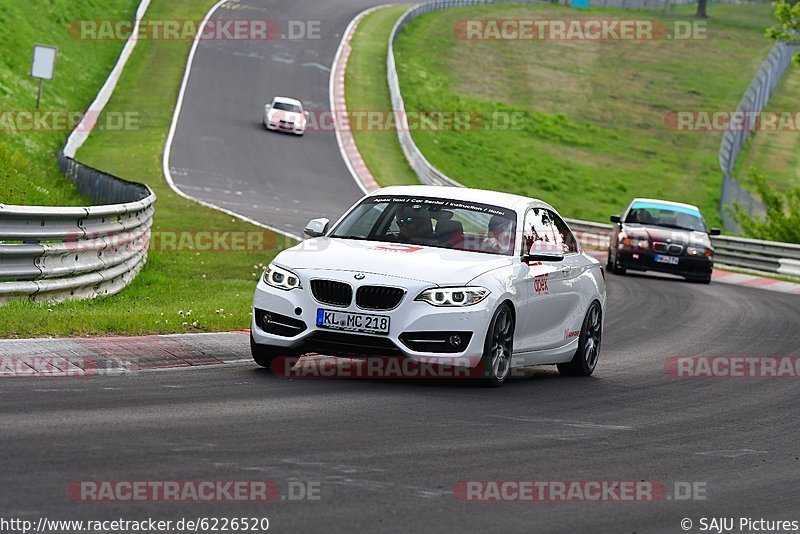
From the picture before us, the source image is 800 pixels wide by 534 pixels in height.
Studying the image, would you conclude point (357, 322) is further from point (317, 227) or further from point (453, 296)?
point (317, 227)

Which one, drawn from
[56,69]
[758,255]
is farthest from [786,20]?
[56,69]

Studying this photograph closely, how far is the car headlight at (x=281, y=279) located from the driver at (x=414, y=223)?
3.87 ft

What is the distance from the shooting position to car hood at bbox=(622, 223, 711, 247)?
27.8 metres

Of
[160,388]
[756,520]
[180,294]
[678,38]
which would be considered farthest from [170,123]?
[678,38]

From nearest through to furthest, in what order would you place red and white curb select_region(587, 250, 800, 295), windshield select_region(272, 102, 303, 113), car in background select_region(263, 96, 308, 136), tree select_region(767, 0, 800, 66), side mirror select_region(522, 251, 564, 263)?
side mirror select_region(522, 251, 564, 263), red and white curb select_region(587, 250, 800, 295), tree select_region(767, 0, 800, 66), car in background select_region(263, 96, 308, 136), windshield select_region(272, 102, 303, 113)

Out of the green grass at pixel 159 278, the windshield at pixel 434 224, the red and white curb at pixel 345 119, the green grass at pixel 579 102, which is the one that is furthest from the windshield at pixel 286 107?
the windshield at pixel 434 224

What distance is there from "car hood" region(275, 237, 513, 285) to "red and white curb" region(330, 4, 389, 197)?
24794mm

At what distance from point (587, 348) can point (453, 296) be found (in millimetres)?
2911

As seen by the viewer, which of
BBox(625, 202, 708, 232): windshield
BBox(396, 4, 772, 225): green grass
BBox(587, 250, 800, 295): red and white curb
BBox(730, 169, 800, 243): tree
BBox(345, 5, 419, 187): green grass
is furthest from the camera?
BBox(396, 4, 772, 225): green grass

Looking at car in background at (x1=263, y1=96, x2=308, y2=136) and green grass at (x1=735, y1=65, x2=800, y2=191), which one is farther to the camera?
green grass at (x1=735, y1=65, x2=800, y2=191)

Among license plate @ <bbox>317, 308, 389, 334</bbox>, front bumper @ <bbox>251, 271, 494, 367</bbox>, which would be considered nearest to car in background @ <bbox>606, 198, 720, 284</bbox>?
front bumper @ <bbox>251, 271, 494, 367</bbox>

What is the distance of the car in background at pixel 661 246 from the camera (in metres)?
27.8

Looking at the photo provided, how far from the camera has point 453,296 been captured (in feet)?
34.9

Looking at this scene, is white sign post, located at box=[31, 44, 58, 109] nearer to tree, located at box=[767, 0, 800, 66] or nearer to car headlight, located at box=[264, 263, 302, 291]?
tree, located at box=[767, 0, 800, 66]
